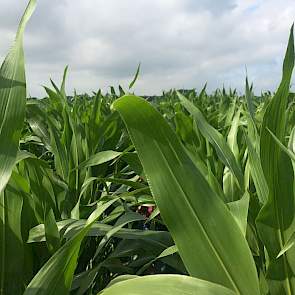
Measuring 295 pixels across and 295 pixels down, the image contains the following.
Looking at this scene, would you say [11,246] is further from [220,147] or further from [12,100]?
[220,147]

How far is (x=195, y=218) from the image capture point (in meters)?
0.56

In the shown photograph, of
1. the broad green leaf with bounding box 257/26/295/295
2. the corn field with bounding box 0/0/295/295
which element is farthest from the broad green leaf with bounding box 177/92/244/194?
the broad green leaf with bounding box 257/26/295/295

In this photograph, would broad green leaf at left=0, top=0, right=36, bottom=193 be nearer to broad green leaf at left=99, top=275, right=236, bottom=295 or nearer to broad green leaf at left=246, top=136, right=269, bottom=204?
broad green leaf at left=99, top=275, right=236, bottom=295

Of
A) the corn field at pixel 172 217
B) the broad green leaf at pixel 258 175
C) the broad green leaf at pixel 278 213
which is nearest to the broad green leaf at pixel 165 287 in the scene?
the corn field at pixel 172 217

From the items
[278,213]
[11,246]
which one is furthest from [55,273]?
[278,213]

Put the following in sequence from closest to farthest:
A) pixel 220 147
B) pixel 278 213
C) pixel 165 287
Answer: pixel 165 287 < pixel 278 213 < pixel 220 147

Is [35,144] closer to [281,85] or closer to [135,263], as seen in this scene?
[135,263]

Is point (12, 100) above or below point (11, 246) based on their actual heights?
above

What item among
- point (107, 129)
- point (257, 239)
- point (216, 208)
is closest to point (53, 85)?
point (107, 129)

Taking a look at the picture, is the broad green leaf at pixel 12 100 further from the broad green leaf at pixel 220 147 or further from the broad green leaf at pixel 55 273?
the broad green leaf at pixel 220 147

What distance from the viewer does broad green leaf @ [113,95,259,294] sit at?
0.55 metres

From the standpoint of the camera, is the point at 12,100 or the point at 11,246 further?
the point at 11,246

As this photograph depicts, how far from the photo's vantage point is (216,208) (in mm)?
555

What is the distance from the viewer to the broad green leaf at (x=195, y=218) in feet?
1.80
